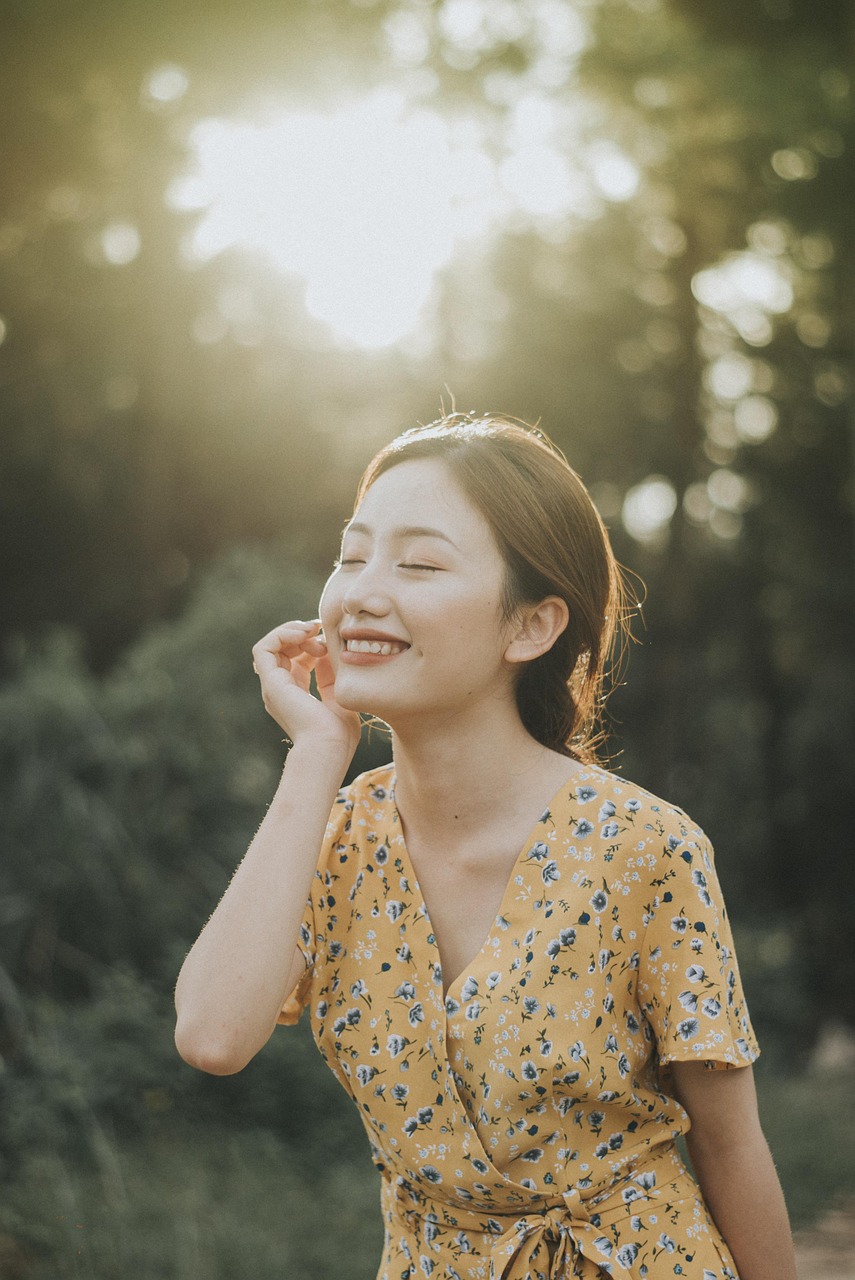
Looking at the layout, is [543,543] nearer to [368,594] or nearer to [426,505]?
[426,505]

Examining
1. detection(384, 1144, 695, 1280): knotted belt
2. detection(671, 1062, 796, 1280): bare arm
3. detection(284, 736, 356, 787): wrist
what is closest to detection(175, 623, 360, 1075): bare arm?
detection(284, 736, 356, 787): wrist

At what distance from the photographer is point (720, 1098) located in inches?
67.9

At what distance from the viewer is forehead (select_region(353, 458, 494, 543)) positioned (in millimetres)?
1832

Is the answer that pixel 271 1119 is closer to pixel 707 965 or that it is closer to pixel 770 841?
pixel 707 965

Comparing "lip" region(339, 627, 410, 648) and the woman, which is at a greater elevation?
"lip" region(339, 627, 410, 648)

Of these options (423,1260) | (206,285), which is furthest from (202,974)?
(206,285)

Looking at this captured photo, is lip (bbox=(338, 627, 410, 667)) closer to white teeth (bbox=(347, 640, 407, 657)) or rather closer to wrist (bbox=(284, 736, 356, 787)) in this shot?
white teeth (bbox=(347, 640, 407, 657))

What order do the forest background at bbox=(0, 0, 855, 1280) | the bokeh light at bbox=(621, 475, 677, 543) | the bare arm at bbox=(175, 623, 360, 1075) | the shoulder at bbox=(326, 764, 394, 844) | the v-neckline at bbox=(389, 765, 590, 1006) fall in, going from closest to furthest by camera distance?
the bare arm at bbox=(175, 623, 360, 1075), the v-neckline at bbox=(389, 765, 590, 1006), the shoulder at bbox=(326, 764, 394, 844), the forest background at bbox=(0, 0, 855, 1280), the bokeh light at bbox=(621, 475, 677, 543)

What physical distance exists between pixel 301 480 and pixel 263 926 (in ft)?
23.8

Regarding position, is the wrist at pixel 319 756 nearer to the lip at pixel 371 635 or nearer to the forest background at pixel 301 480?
the lip at pixel 371 635

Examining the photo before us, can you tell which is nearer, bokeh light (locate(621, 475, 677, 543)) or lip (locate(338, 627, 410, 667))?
lip (locate(338, 627, 410, 667))

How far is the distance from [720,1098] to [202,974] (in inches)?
29.0

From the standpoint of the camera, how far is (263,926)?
1.69 m

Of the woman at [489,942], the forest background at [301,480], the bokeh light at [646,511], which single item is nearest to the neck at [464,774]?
the woman at [489,942]
